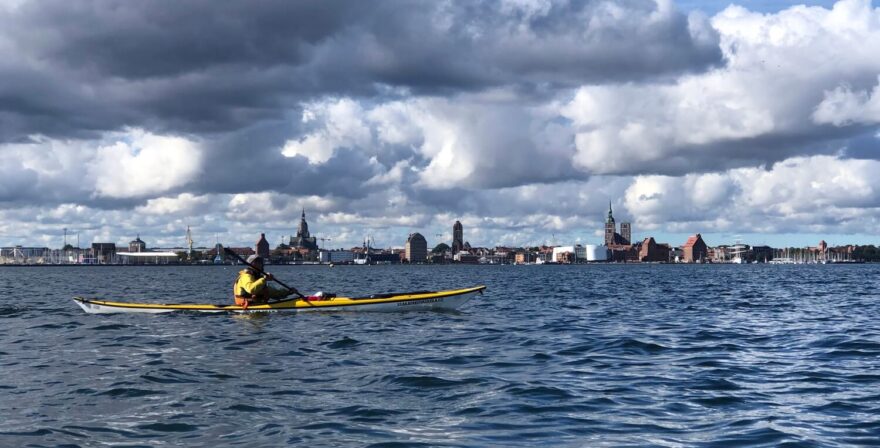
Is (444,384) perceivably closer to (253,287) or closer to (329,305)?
(253,287)

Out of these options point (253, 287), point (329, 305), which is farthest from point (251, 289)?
point (329, 305)

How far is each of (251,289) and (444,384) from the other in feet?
54.2

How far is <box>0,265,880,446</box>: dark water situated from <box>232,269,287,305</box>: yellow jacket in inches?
112

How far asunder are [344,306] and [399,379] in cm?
1601

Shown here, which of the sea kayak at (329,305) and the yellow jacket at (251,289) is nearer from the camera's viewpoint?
the yellow jacket at (251,289)

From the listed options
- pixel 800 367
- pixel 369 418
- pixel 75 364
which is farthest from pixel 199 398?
pixel 800 367

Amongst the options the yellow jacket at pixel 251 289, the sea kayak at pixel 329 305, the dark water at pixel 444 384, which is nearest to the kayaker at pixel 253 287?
the yellow jacket at pixel 251 289

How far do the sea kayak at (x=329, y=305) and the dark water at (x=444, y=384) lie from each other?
316cm

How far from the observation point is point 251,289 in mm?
29297

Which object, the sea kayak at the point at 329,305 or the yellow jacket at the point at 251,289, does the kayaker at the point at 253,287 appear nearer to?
the yellow jacket at the point at 251,289

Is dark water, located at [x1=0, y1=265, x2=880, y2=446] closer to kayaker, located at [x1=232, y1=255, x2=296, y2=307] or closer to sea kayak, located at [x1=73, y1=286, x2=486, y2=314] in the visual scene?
kayaker, located at [x1=232, y1=255, x2=296, y2=307]

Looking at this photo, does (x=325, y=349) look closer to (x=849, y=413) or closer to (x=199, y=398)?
(x=199, y=398)

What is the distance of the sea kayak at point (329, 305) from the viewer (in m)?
29.8

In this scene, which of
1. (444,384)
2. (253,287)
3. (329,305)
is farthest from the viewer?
(329,305)
